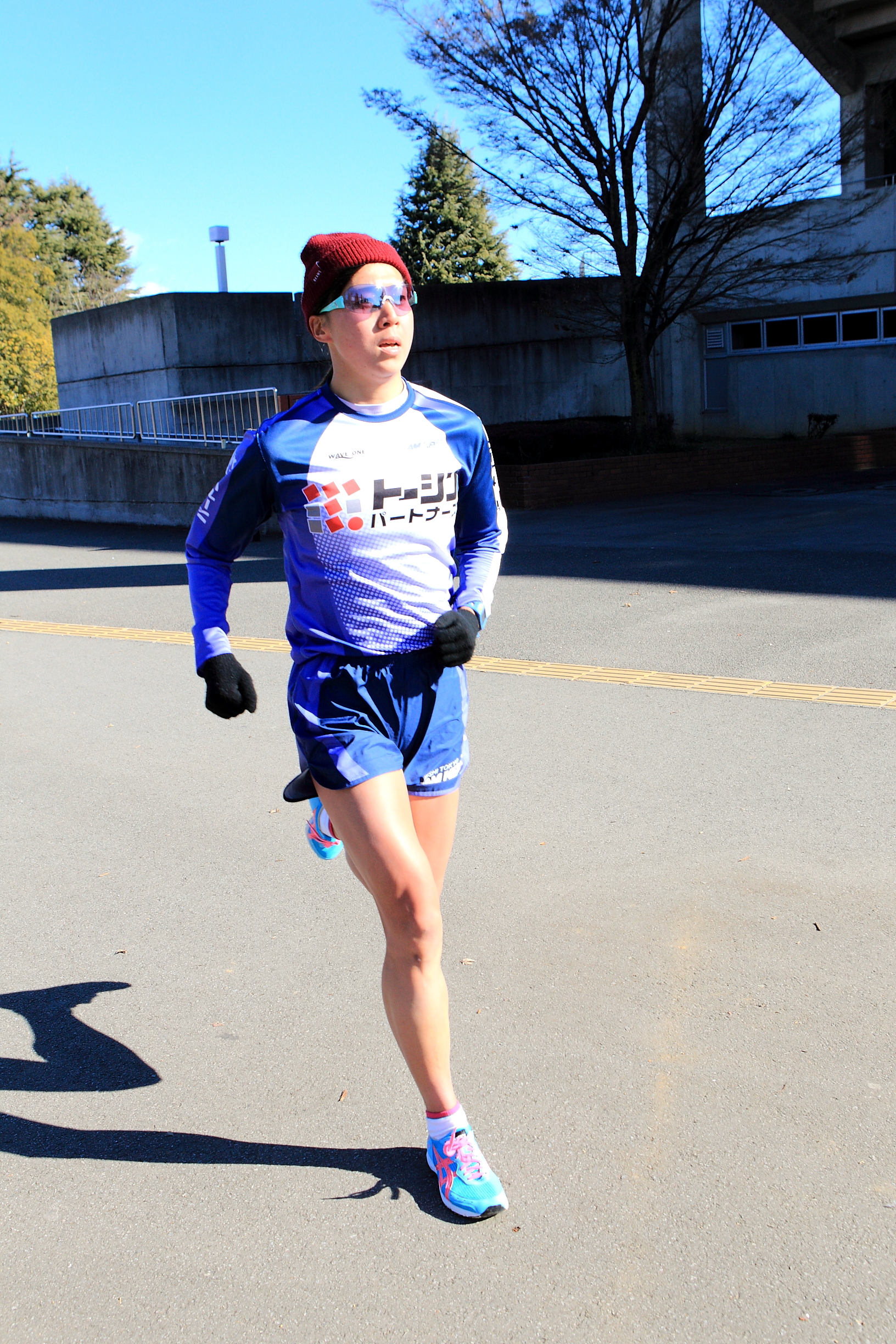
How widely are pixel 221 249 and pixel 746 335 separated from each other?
1279cm

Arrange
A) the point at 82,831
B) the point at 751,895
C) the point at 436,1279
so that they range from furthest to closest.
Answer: the point at 82,831
the point at 751,895
the point at 436,1279

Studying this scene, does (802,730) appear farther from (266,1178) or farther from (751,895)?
(266,1178)

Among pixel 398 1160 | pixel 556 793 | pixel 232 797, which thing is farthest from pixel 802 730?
pixel 398 1160

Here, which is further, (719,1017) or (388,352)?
(719,1017)

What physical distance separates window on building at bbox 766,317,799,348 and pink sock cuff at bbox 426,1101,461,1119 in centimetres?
2876

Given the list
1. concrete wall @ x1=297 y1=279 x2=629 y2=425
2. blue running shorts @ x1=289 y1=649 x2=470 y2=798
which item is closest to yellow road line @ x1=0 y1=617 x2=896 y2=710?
blue running shorts @ x1=289 y1=649 x2=470 y2=798

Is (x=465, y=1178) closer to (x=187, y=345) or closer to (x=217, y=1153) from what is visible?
(x=217, y=1153)

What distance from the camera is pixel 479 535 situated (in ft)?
9.86

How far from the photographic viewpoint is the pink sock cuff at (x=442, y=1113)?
8.87 ft

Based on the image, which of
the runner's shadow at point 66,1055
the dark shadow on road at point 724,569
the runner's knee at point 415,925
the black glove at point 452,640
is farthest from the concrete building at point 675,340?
the runner's knee at point 415,925

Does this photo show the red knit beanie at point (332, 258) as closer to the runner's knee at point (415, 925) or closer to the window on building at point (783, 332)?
the runner's knee at point (415, 925)

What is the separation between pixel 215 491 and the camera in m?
2.79

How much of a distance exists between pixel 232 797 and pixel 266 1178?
3011 mm

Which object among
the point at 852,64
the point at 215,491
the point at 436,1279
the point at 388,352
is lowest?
the point at 436,1279
